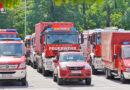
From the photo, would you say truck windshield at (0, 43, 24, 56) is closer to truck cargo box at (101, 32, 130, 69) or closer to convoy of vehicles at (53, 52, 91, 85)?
convoy of vehicles at (53, 52, 91, 85)

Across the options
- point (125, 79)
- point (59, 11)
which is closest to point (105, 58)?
point (125, 79)

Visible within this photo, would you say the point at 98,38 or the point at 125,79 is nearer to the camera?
the point at 125,79

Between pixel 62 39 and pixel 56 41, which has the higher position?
pixel 62 39

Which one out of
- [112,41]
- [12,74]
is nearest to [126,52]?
[112,41]

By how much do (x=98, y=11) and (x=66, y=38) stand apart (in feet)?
145

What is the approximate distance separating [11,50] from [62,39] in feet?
18.6

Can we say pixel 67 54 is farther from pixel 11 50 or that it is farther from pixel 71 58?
pixel 11 50

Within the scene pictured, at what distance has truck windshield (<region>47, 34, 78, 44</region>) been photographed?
2734cm

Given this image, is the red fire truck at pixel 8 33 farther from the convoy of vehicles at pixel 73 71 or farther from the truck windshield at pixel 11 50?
the convoy of vehicles at pixel 73 71

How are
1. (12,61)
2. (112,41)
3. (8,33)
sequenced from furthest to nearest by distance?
1. (8,33)
2. (112,41)
3. (12,61)

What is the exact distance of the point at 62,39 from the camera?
90.0 ft

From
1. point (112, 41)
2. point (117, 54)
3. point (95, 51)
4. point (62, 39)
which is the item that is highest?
point (112, 41)

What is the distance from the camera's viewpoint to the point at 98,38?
30219 millimetres

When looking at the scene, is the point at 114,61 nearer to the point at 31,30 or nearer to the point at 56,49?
the point at 56,49
